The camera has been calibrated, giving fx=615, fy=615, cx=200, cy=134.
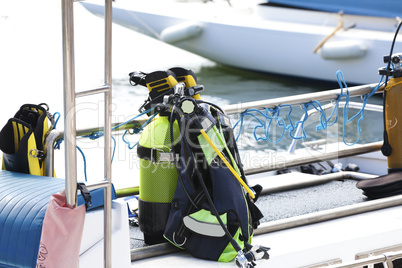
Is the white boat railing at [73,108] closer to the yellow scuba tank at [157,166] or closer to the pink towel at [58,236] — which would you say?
the pink towel at [58,236]

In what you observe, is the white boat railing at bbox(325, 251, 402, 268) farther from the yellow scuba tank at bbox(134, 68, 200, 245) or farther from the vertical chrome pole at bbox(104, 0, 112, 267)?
the vertical chrome pole at bbox(104, 0, 112, 267)

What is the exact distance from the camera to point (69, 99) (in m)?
1.72

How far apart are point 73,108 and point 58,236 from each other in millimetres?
396

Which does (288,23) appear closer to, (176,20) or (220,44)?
(220,44)

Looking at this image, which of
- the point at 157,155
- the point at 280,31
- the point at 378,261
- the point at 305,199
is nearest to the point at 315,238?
the point at 378,261

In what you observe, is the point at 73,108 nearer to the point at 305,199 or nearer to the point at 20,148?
the point at 20,148

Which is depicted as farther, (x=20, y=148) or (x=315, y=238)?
(x=315, y=238)

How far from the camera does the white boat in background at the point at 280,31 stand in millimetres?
10570

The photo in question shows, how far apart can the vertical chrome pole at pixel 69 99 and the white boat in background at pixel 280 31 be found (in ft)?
29.5

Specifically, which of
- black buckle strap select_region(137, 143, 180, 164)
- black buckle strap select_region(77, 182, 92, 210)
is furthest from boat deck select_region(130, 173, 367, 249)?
black buckle strap select_region(77, 182, 92, 210)

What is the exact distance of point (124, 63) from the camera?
40.0ft

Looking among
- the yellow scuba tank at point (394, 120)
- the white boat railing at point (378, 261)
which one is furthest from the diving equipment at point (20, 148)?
the yellow scuba tank at point (394, 120)

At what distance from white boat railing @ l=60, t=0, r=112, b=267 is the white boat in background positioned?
29.1 feet

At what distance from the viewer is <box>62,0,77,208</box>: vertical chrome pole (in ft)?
5.49
